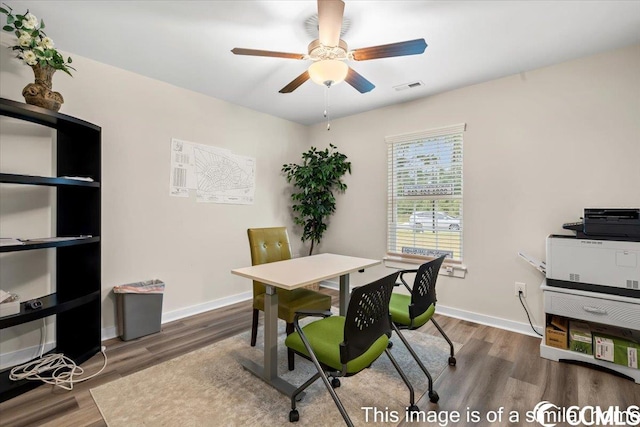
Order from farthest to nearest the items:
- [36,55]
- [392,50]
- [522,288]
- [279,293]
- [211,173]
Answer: [211,173], [522,288], [279,293], [36,55], [392,50]

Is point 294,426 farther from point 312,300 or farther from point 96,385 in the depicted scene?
point 96,385

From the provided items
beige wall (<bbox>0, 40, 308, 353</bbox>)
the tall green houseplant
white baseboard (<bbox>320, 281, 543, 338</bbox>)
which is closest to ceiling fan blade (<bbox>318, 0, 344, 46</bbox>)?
beige wall (<bbox>0, 40, 308, 353</bbox>)

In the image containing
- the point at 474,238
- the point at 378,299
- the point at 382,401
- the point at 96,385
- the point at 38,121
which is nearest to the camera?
the point at 378,299

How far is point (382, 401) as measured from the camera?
1.81 m

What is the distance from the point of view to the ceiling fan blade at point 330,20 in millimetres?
1586

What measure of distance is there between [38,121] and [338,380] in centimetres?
294

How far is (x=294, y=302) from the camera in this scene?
2297 mm

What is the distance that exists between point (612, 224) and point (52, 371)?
4.18 meters

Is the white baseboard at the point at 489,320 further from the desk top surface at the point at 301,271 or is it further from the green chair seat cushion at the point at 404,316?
the desk top surface at the point at 301,271

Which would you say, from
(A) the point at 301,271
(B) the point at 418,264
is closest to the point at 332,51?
(A) the point at 301,271

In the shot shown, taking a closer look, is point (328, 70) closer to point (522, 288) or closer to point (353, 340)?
point (353, 340)

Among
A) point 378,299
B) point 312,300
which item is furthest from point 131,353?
point 378,299

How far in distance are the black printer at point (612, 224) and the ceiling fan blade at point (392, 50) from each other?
1.80 meters

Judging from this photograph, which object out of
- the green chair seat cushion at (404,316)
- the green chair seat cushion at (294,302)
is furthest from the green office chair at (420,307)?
the green chair seat cushion at (294,302)
